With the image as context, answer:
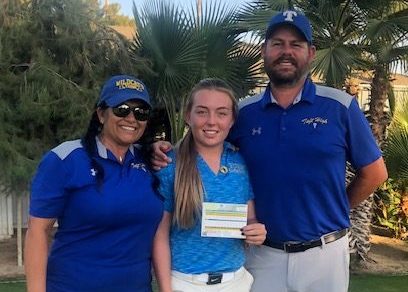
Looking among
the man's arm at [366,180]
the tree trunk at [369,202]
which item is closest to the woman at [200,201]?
the man's arm at [366,180]

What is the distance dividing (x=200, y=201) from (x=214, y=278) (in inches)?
14.1

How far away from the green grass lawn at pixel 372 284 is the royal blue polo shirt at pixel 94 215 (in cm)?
419

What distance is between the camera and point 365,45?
7359 millimetres

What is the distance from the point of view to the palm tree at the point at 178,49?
25.8 ft

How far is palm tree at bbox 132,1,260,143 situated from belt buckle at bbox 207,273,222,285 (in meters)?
5.22

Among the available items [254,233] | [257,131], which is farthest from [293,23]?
[254,233]

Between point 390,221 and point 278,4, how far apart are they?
4017mm

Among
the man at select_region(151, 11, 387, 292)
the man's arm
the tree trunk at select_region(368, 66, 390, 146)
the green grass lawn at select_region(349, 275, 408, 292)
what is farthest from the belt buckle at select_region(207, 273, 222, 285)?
the tree trunk at select_region(368, 66, 390, 146)

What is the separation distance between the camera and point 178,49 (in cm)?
789

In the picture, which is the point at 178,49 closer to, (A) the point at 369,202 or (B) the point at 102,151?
(A) the point at 369,202

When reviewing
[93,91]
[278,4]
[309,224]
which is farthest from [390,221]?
[309,224]

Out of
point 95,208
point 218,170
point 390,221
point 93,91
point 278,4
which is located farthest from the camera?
point 390,221

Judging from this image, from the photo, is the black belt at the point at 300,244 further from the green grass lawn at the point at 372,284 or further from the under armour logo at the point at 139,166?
the green grass lawn at the point at 372,284

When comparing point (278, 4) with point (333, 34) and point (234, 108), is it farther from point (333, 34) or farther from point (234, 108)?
point (234, 108)
